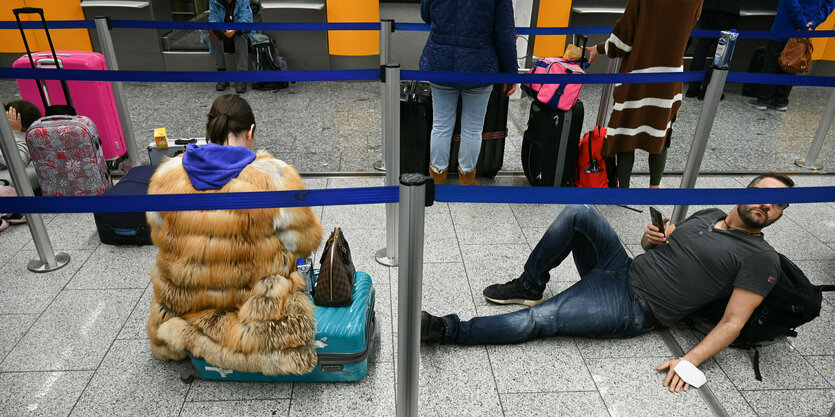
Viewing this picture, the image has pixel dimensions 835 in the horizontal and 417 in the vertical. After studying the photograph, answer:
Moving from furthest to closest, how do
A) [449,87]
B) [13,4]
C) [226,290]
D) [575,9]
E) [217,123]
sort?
[575,9]
[13,4]
[449,87]
[217,123]
[226,290]

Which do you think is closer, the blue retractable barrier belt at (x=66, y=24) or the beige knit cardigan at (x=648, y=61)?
the beige knit cardigan at (x=648, y=61)

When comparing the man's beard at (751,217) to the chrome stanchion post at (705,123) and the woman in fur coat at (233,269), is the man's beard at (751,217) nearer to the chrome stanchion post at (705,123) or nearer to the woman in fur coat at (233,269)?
the chrome stanchion post at (705,123)

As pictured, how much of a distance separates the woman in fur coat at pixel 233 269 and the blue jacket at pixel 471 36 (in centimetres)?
185

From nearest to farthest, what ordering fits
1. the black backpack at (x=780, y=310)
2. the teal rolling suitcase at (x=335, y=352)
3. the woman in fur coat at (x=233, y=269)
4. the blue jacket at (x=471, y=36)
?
the woman in fur coat at (x=233, y=269)
the teal rolling suitcase at (x=335, y=352)
the black backpack at (x=780, y=310)
the blue jacket at (x=471, y=36)

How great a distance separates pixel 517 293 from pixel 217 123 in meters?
1.75

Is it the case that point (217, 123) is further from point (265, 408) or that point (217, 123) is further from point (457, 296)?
point (457, 296)

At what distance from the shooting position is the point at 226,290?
2.19 m

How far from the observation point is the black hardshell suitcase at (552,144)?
3996 mm

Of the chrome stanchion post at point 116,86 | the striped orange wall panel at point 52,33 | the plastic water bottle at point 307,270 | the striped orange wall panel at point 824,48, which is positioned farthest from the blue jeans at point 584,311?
the striped orange wall panel at point 824,48

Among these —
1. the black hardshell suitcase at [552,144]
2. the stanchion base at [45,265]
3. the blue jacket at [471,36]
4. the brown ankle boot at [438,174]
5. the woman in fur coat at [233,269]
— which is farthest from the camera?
the brown ankle boot at [438,174]

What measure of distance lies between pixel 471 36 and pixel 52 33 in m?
6.25

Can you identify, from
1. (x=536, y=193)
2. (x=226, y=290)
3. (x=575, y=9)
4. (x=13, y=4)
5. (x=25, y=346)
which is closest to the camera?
(x=536, y=193)

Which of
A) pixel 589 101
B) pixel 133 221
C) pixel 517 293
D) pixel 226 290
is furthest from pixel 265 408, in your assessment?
pixel 589 101

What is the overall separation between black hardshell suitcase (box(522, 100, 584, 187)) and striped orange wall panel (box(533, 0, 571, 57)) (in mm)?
3279
